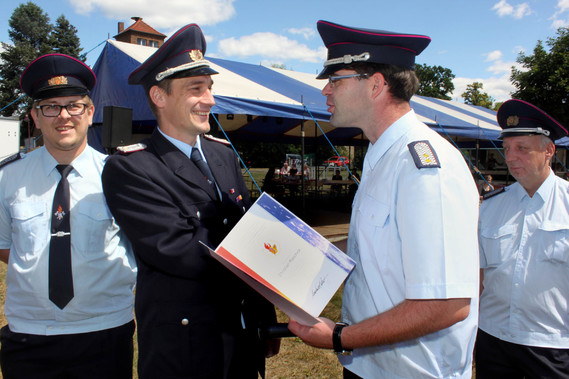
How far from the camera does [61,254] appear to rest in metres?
1.79

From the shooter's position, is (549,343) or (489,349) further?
(489,349)

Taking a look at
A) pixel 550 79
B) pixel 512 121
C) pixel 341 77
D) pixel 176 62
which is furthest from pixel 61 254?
pixel 550 79

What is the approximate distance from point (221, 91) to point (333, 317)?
371 cm

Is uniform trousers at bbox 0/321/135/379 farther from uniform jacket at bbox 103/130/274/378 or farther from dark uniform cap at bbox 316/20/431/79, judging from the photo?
dark uniform cap at bbox 316/20/431/79

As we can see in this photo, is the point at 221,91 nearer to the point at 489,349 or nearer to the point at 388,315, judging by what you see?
the point at 489,349

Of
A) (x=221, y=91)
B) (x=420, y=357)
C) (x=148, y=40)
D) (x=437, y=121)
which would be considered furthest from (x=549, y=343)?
(x=148, y=40)

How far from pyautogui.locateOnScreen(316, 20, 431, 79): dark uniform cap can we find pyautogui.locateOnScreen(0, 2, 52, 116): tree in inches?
1669

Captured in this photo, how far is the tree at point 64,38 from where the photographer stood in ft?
144

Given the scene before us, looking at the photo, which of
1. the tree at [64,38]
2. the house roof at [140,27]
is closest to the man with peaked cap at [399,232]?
the tree at [64,38]

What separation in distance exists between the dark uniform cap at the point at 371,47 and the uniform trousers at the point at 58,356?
154 cm

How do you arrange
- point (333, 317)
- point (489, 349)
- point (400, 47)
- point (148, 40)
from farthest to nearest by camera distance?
point (148, 40), point (333, 317), point (489, 349), point (400, 47)

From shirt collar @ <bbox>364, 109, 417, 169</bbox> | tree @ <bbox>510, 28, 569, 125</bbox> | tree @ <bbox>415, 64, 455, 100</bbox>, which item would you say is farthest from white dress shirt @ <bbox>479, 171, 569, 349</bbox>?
tree @ <bbox>415, 64, 455, 100</bbox>

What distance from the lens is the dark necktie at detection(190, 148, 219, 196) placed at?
164cm

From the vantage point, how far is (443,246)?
1.04 m
